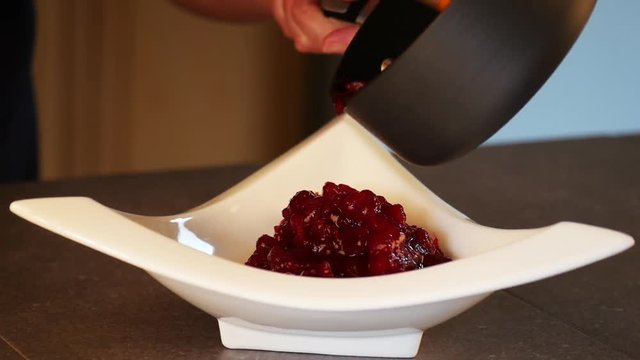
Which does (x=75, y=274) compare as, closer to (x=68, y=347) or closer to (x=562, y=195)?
(x=68, y=347)

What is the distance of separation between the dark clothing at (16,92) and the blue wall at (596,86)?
128 cm

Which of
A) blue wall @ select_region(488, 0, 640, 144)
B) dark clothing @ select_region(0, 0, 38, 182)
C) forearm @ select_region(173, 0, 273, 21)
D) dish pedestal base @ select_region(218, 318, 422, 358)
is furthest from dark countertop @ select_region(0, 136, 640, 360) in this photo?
blue wall @ select_region(488, 0, 640, 144)

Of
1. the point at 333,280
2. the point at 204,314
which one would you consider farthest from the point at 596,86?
the point at 333,280

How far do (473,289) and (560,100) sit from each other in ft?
6.51

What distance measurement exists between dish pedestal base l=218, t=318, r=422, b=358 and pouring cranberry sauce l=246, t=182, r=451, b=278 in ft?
0.16

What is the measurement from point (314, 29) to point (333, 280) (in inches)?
17.4

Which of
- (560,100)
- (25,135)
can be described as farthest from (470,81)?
(560,100)

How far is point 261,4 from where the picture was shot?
1.48 meters

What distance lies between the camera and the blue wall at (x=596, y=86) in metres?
2.68

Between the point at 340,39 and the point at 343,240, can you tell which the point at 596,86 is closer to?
the point at 340,39

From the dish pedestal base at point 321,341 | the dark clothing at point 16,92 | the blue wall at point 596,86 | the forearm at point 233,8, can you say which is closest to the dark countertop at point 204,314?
the dish pedestal base at point 321,341

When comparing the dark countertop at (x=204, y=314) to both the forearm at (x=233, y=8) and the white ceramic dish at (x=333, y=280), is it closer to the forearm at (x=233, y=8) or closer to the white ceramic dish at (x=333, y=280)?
the white ceramic dish at (x=333, y=280)

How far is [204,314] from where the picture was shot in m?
1.00

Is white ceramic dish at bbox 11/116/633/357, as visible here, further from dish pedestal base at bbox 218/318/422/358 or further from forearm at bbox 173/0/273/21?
forearm at bbox 173/0/273/21
